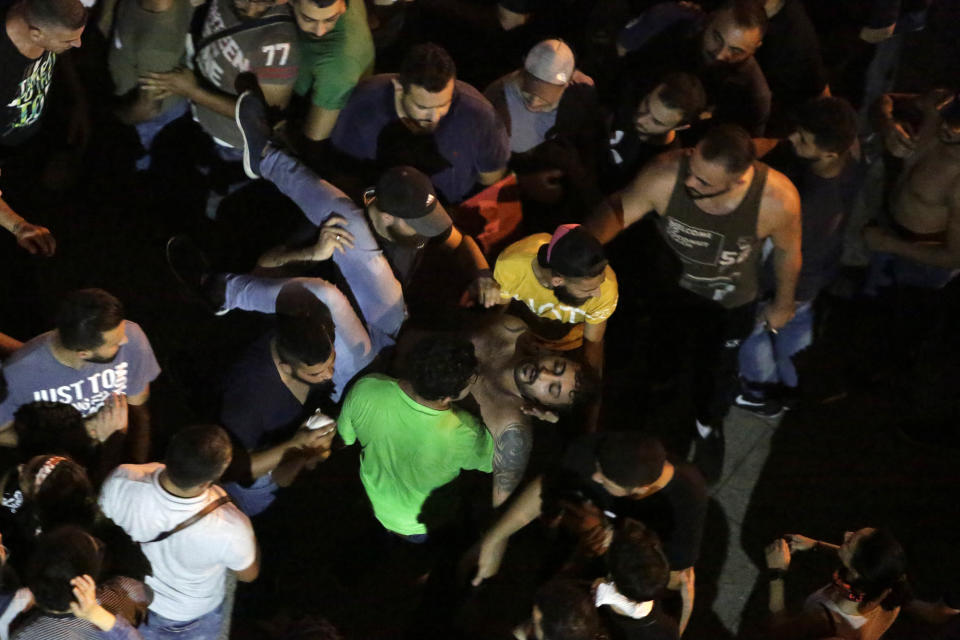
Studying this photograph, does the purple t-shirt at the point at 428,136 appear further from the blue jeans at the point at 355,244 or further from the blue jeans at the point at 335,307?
the blue jeans at the point at 335,307

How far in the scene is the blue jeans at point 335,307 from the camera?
153 inches

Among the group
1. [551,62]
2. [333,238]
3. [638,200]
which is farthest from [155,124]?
[638,200]

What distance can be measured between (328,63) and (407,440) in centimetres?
198

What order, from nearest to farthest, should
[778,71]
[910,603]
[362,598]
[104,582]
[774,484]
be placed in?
[104,582]
[910,603]
[362,598]
[774,484]
[778,71]

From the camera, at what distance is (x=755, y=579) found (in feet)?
15.6

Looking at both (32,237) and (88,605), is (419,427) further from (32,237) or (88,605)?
(32,237)

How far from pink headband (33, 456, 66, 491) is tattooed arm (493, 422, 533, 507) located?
162cm

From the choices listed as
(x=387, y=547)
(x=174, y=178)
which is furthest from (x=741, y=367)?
(x=174, y=178)

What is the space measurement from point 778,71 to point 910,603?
10.1 feet

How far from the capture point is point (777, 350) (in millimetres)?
5113

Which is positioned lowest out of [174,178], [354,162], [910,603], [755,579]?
[755,579]

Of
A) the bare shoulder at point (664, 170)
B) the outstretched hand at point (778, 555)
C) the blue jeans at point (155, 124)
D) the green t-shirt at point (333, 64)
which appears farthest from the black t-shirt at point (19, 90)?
the outstretched hand at point (778, 555)

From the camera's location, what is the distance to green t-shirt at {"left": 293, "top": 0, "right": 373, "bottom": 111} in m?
4.52

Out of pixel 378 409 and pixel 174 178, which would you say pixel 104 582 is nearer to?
pixel 378 409
